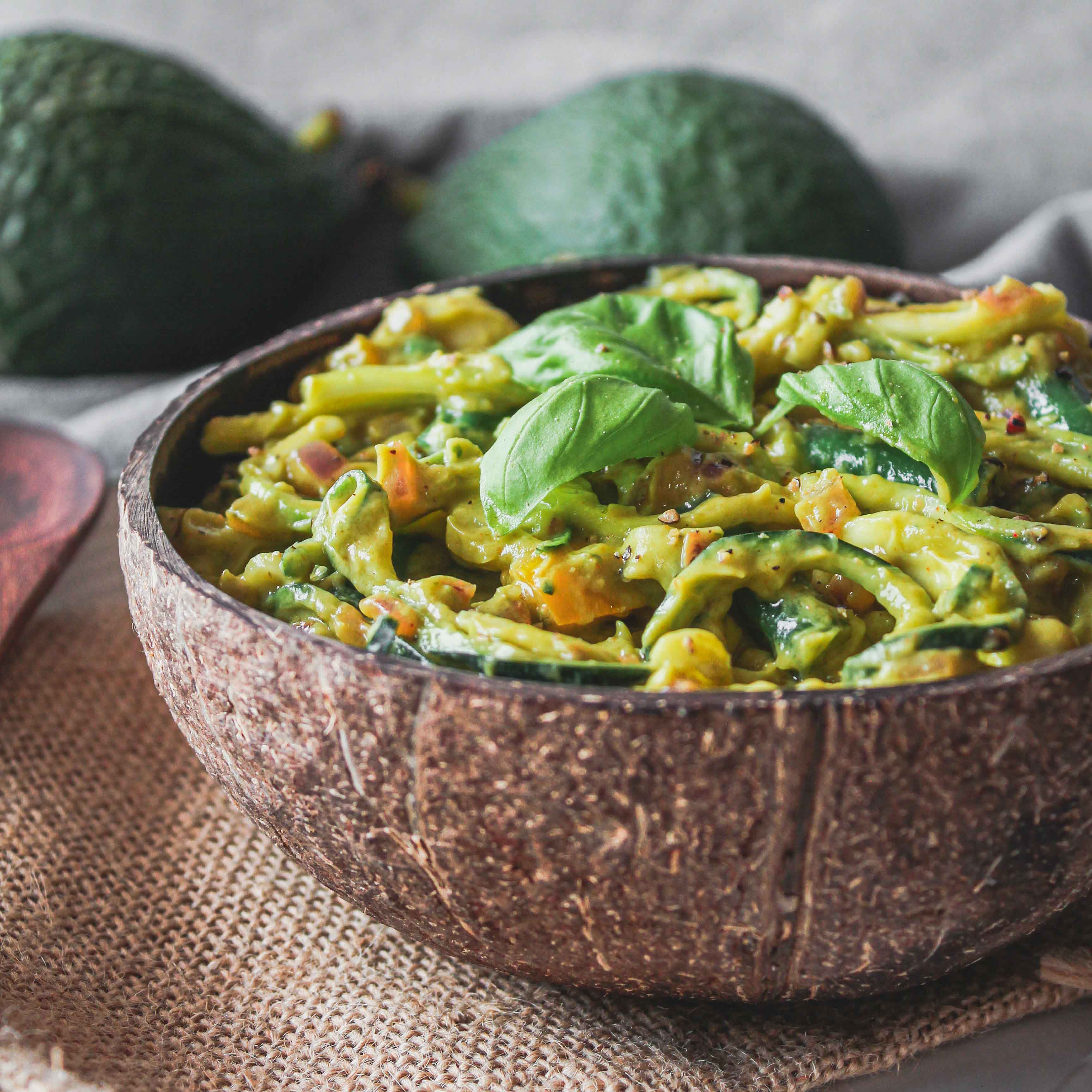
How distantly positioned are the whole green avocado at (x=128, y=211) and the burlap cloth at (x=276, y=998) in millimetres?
1957

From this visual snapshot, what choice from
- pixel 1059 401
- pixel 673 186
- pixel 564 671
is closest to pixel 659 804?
pixel 564 671

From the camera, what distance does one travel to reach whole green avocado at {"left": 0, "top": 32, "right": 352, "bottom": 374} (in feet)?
12.2

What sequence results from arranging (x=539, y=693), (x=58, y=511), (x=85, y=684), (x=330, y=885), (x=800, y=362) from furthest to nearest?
(x=58, y=511) → (x=85, y=684) → (x=800, y=362) → (x=330, y=885) → (x=539, y=693)

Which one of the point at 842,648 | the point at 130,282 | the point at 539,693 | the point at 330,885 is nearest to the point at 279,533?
the point at 330,885

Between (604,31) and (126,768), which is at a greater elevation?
(604,31)

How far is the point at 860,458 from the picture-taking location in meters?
1.83

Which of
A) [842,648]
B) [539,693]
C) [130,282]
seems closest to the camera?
[539,693]

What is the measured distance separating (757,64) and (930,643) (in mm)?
4387

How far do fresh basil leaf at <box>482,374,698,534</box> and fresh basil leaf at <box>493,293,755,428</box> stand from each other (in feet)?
0.37

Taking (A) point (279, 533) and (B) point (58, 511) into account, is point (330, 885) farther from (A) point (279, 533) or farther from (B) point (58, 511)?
(B) point (58, 511)

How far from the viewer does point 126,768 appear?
2340 millimetres

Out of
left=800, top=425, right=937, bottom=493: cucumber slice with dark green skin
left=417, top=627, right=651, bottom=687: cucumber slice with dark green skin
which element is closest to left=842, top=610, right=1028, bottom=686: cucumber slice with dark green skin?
left=417, top=627, right=651, bottom=687: cucumber slice with dark green skin

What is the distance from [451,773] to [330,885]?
41cm

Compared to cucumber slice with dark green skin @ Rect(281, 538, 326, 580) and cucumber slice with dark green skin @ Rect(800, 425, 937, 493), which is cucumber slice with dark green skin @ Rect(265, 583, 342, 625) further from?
cucumber slice with dark green skin @ Rect(800, 425, 937, 493)
